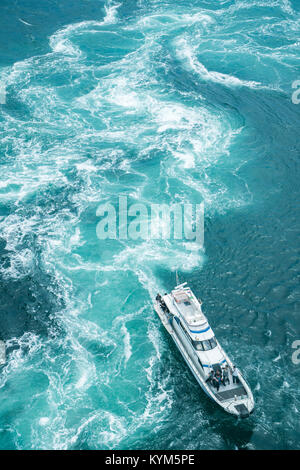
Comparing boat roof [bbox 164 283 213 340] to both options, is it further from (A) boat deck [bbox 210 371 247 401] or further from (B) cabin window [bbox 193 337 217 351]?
(A) boat deck [bbox 210 371 247 401]

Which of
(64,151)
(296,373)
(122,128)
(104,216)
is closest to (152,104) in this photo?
(122,128)

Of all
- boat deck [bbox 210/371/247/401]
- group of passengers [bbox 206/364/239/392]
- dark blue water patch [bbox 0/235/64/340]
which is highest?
group of passengers [bbox 206/364/239/392]

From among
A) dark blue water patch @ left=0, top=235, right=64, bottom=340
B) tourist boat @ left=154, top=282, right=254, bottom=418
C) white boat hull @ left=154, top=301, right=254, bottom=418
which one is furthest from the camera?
dark blue water patch @ left=0, top=235, right=64, bottom=340

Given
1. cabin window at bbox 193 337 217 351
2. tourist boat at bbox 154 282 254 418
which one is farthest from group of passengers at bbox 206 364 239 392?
cabin window at bbox 193 337 217 351

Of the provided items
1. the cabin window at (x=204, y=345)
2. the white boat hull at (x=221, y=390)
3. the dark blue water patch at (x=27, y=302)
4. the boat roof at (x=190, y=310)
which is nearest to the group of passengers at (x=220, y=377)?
the white boat hull at (x=221, y=390)

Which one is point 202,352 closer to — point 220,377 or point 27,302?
point 220,377
